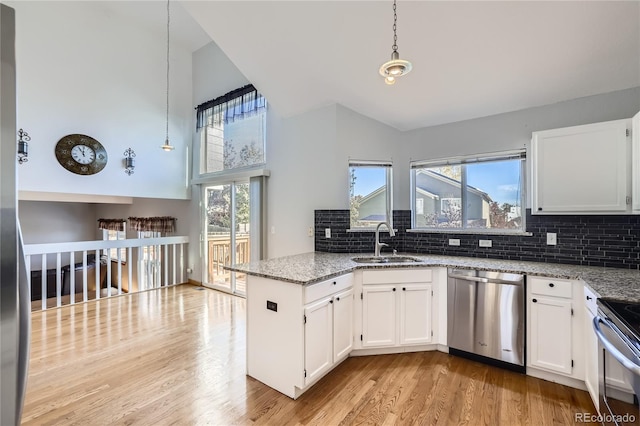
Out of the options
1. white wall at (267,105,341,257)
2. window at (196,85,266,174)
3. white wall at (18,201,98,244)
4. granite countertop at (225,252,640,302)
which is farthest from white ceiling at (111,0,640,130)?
white wall at (18,201,98,244)

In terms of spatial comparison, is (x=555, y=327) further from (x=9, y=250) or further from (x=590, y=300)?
(x=9, y=250)

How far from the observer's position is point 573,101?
2.69m

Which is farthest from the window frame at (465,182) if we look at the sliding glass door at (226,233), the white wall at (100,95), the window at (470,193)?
the white wall at (100,95)

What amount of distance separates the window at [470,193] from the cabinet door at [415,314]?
3.58 ft

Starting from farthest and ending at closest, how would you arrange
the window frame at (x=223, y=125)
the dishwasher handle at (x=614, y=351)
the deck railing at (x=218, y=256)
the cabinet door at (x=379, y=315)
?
the deck railing at (x=218, y=256) < the window frame at (x=223, y=125) < the cabinet door at (x=379, y=315) < the dishwasher handle at (x=614, y=351)

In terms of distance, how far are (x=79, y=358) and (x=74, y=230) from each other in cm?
566

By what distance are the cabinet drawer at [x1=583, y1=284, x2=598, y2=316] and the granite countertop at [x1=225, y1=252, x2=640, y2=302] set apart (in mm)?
45

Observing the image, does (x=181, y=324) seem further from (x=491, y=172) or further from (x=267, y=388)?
(x=491, y=172)

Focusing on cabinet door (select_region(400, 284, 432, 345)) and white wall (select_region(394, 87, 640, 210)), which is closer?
white wall (select_region(394, 87, 640, 210))

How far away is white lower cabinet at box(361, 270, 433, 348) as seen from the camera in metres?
2.67

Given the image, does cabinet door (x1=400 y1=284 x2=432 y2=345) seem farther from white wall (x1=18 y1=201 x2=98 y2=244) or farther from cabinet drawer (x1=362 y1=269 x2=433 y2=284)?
white wall (x1=18 y1=201 x2=98 y2=244)

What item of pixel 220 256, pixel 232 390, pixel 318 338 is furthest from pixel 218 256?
pixel 318 338

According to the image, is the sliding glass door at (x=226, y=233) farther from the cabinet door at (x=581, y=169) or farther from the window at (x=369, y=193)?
the cabinet door at (x=581, y=169)

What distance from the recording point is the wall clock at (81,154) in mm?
4059
